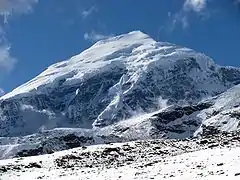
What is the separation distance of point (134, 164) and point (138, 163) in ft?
2.29

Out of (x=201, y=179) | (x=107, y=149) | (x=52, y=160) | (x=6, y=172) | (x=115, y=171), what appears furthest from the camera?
(x=107, y=149)

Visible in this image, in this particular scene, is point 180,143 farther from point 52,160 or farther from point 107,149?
point 52,160

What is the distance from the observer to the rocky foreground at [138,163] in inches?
1678

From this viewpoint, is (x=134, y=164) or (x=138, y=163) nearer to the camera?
(x=134, y=164)

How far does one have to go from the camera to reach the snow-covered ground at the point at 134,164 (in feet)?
138

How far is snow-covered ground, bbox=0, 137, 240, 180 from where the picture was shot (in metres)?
42.1

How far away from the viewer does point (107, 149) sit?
234 feet

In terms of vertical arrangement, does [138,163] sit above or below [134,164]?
above

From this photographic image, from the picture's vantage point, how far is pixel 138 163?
54250mm

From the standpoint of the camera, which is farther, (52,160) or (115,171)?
(52,160)

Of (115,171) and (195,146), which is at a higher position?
(195,146)

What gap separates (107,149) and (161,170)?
84.8 ft

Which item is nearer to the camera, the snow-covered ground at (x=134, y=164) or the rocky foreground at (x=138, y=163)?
the snow-covered ground at (x=134, y=164)

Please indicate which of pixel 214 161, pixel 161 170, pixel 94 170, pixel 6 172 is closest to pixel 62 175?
pixel 94 170
